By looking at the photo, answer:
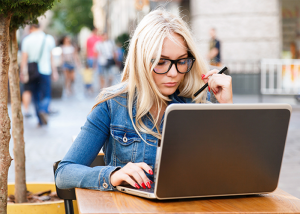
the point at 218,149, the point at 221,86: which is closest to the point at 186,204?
the point at 218,149

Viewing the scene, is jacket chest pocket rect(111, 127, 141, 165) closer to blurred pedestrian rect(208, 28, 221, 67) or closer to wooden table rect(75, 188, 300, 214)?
wooden table rect(75, 188, 300, 214)

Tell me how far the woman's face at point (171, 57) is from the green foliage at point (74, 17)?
1366 inches

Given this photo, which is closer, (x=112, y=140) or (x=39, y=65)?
(x=112, y=140)

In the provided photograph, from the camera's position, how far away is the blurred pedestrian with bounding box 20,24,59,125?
800 centimetres

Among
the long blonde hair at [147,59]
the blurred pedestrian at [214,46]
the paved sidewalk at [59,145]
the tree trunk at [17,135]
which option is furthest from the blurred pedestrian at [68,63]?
the long blonde hair at [147,59]

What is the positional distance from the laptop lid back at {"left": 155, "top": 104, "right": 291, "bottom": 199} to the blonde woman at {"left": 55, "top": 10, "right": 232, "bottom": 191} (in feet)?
1.46

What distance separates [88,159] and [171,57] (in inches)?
22.4

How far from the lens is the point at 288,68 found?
10.4m

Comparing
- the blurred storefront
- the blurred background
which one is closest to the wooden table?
the blurred storefront

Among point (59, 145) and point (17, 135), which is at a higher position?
point (17, 135)

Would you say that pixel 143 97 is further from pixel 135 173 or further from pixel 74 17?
pixel 74 17

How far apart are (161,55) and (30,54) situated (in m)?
6.84

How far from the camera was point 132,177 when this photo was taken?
150cm

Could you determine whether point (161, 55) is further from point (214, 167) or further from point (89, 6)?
point (89, 6)
